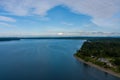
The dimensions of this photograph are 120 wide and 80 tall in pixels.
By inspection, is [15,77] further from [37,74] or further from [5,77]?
[37,74]

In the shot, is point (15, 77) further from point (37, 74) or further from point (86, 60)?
point (86, 60)

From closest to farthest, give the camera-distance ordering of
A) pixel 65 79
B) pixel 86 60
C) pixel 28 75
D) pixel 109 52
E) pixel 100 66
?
pixel 65 79, pixel 28 75, pixel 100 66, pixel 86 60, pixel 109 52

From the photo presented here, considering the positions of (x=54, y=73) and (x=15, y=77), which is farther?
(x=54, y=73)

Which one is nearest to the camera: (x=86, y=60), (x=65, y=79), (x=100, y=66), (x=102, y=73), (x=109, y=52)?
(x=65, y=79)

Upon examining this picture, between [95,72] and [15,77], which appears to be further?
[95,72]

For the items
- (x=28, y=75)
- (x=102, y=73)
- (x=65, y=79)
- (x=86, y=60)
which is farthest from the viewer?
(x=86, y=60)

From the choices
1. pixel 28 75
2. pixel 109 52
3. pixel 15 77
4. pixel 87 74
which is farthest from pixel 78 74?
pixel 109 52

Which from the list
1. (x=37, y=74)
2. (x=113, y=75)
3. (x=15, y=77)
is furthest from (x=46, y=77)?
(x=113, y=75)

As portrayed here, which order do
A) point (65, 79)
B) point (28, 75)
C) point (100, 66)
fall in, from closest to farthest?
point (65, 79)
point (28, 75)
point (100, 66)
